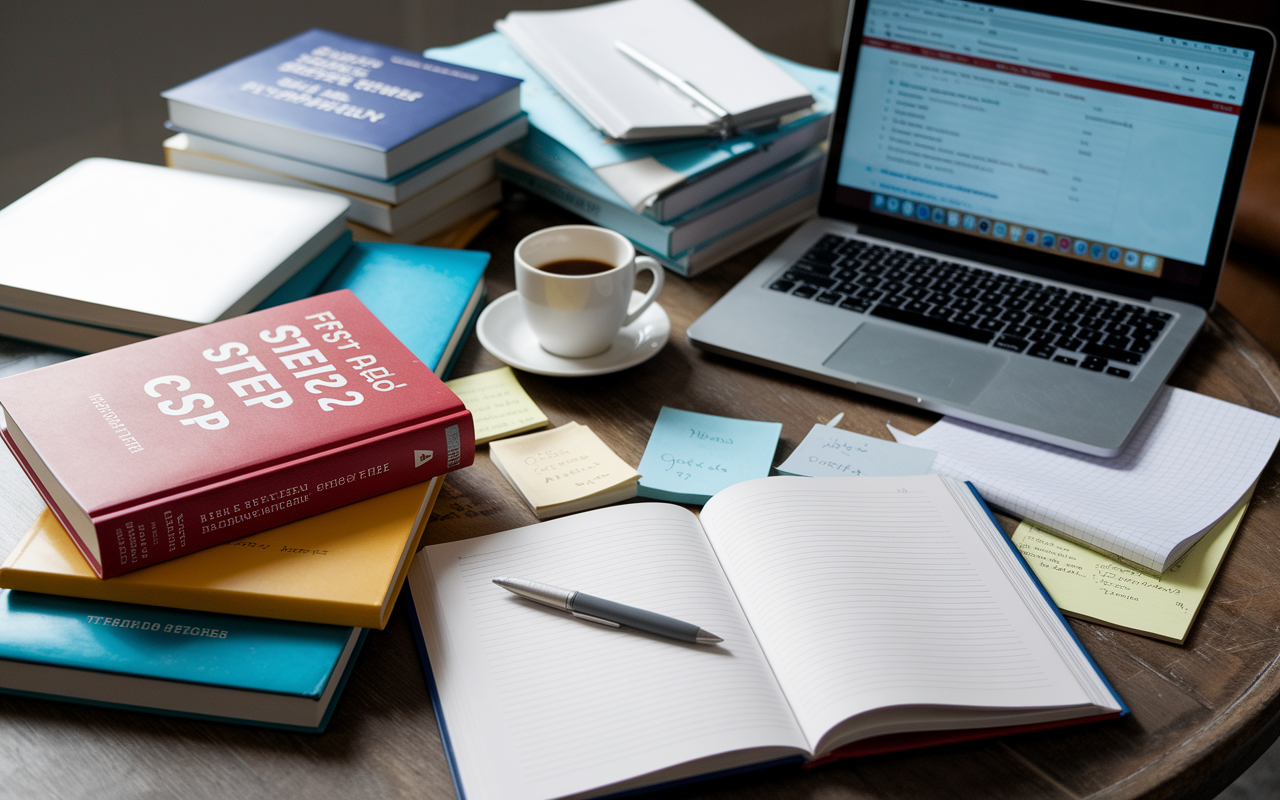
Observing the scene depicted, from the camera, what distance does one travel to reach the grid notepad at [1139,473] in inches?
28.3

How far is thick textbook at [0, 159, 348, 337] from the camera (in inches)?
33.4

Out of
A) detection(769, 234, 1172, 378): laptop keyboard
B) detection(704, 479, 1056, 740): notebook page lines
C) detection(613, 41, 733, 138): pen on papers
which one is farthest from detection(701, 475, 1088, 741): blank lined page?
detection(613, 41, 733, 138): pen on papers

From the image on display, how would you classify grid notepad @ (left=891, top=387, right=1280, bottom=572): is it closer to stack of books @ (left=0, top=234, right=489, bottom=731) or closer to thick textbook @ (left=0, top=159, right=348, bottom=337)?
stack of books @ (left=0, top=234, right=489, bottom=731)

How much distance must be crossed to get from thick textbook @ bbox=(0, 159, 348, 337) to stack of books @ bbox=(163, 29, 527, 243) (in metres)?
0.06

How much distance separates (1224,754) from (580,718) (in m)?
0.39

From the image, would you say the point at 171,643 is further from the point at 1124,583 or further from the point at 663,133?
the point at 663,133

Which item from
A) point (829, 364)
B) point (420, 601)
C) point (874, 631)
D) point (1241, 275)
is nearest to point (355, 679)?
point (420, 601)

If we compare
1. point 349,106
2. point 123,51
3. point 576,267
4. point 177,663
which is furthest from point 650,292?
point 123,51

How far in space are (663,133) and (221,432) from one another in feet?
2.13

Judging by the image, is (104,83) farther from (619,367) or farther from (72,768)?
(72,768)

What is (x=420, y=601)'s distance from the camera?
65cm

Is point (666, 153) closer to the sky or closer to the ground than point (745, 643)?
closer to the sky

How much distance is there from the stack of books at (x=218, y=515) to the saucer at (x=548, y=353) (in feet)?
0.55

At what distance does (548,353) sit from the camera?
938 millimetres
